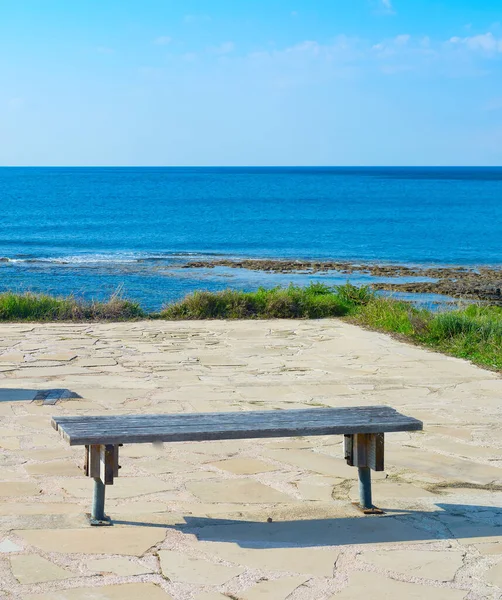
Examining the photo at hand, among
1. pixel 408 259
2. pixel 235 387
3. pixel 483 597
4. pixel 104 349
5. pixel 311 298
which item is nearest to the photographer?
pixel 483 597

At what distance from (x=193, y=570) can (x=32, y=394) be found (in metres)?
4.02

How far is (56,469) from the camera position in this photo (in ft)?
18.8

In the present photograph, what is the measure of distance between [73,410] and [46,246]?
3602 cm

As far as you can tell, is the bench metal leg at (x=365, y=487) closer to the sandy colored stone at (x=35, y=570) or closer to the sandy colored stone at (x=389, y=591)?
the sandy colored stone at (x=389, y=591)

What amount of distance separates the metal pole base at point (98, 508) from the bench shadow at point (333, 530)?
88 millimetres

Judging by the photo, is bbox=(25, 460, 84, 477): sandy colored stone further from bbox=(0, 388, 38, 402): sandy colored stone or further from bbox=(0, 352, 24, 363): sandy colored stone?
bbox=(0, 352, 24, 363): sandy colored stone

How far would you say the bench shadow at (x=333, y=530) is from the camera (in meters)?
4.57

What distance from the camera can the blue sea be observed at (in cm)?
2850

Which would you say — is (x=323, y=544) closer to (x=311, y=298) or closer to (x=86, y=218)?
(x=311, y=298)

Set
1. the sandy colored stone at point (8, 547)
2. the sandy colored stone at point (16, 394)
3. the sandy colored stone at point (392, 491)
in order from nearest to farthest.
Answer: the sandy colored stone at point (8, 547) → the sandy colored stone at point (392, 491) → the sandy colored stone at point (16, 394)

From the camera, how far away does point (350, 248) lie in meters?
41.8

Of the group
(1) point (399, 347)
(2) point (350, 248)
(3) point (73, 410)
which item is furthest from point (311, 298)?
(2) point (350, 248)

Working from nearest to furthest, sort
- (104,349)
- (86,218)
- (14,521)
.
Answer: (14,521) < (104,349) < (86,218)

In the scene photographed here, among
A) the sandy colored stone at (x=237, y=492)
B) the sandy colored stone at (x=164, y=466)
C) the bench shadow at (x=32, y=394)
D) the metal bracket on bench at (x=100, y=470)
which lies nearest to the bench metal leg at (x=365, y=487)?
the sandy colored stone at (x=237, y=492)
